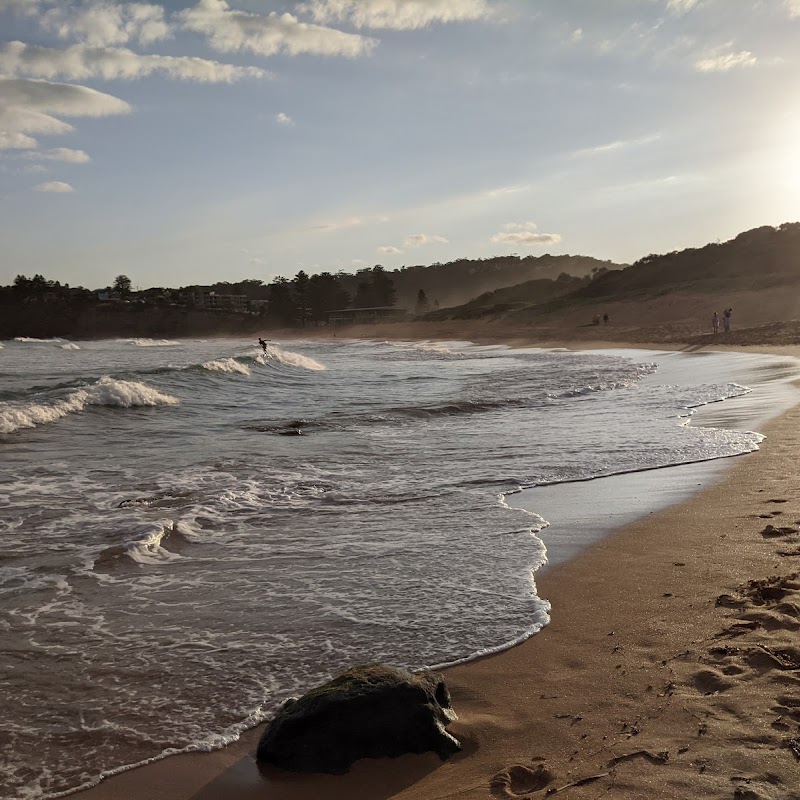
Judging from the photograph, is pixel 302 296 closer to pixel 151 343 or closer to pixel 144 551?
pixel 151 343

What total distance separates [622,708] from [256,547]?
150 inches

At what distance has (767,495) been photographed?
7.12 metres

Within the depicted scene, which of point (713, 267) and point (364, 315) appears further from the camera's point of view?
point (364, 315)

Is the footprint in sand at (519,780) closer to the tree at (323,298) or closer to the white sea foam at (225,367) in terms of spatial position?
the white sea foam at (225,367)

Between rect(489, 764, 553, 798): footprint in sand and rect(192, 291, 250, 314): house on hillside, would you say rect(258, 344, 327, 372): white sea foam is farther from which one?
rect(192, 291, 250, 314): house on hillside

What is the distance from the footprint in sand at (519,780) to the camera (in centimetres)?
283

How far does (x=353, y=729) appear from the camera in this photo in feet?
10.4

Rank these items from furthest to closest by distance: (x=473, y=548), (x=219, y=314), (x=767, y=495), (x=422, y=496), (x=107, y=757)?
(x=219, y=314)
(x=422, y=496)
(x=767, y=495)
(x=473, y=548)
(x=107, y=757)

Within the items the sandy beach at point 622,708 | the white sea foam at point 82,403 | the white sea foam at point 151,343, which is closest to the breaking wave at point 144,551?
the sandy beach at point 622,708

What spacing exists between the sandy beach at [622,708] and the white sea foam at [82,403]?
12.2 meters

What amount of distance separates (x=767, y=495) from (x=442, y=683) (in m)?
4.94

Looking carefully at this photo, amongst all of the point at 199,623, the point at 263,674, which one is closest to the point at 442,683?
the point at 263,674

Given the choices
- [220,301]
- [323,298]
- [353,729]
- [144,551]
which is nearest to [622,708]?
[353,729]

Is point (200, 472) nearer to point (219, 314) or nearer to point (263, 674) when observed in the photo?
point (263, 674)
